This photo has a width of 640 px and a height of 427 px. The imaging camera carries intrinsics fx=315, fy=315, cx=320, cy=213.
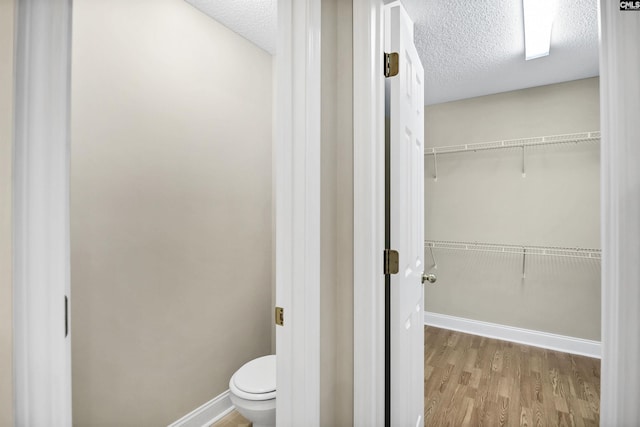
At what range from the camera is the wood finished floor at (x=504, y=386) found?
6.44 ft

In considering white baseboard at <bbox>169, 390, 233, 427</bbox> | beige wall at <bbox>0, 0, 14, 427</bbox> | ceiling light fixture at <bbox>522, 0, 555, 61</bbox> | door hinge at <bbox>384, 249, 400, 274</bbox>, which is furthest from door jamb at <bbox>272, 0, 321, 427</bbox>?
ceiling light fixture at <bbox>522, 0, 555, 61</bbox>

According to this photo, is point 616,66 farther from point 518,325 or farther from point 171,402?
point 518,325

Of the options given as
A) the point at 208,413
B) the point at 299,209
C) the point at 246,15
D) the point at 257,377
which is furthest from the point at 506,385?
the point at 246,15

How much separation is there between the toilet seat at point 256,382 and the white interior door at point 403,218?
69cm

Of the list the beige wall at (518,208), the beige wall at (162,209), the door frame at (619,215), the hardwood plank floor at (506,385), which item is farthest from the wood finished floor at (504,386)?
the door frame at (619,215)

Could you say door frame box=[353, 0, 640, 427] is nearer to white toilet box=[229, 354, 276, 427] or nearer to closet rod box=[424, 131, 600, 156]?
white toilet box=[229, 354, 276, 427]

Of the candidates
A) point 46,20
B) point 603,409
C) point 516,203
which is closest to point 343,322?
point 603,409

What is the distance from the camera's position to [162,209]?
1.71 metres

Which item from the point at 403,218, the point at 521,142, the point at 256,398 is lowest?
the point at 256,398

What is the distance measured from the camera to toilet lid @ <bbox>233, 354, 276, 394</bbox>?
5.35ft

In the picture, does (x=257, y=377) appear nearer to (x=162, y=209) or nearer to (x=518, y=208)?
(x=162, y=209)

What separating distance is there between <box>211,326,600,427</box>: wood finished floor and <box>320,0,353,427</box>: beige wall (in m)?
1.18

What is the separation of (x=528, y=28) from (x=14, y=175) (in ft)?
8.54

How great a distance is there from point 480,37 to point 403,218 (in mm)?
1628
